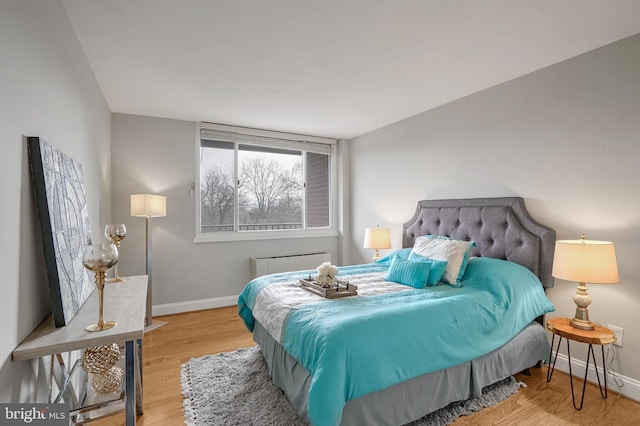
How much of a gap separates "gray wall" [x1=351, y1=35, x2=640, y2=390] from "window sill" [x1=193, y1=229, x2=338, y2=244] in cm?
188

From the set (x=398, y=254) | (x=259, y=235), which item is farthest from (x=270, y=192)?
(x=398, y=254)

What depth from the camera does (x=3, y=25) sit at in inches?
41.3

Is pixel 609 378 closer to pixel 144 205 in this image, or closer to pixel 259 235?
pixel 259 235

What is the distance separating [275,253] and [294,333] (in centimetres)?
268

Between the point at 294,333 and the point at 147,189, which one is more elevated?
the point at 147,189

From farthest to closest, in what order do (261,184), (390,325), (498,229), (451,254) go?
(261,184), (498,229), (451,254), (390,325)

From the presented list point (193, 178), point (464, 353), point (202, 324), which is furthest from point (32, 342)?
point (193, 178)

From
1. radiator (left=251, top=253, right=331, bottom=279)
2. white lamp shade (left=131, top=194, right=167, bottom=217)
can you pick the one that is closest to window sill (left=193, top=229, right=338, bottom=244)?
radiator (left=251, top=253, right=331, bottom=279)

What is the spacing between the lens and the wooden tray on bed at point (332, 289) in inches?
86.8

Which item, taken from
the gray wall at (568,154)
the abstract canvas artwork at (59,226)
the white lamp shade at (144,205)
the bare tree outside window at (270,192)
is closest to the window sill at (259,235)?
the bare tree outside window at (270,192)

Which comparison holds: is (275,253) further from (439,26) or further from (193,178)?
(439,26)

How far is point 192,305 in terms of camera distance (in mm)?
3889

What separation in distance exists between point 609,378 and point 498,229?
1283 mm

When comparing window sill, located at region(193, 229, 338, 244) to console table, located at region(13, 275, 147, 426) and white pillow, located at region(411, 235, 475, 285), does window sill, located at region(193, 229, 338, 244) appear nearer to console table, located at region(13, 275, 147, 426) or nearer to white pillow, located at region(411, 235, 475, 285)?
white pillow, located at region(411, 235, 475, 285)
